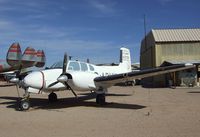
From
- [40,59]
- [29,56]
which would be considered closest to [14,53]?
[29,56]

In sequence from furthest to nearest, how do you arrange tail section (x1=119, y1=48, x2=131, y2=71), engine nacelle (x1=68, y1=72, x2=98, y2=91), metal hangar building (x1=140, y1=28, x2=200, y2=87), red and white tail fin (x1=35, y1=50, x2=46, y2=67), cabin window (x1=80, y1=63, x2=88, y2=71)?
metal hangar building (x1=140, y1=28, x2=200, y2=87), red and white tail fin (x1=35, y1=50, x2=46, y2=67), tail section (x1=119, y1=48, x2=131, y2=71), cabin window (x1=80, y1=63, x2=88, y2=71), engine nacelle (x1=68, y1=72, x2=98, y2=91)

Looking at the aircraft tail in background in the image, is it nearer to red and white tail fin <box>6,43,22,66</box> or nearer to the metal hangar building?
red and white tail fin <box>6,43,22,66</box>

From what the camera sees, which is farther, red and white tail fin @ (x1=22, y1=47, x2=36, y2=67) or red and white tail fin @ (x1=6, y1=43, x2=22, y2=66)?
red and white tail fin @ (x1=22, y1=47, x2=36, y2=67)

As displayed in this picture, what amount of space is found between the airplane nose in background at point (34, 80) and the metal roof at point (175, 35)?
28.1 metres

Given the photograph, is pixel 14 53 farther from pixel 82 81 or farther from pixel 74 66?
pixel 82 81

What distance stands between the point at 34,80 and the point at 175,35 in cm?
3091

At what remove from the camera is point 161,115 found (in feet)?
39.1

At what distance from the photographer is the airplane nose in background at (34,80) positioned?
47.8ft

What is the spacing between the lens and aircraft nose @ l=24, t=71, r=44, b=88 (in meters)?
14.6

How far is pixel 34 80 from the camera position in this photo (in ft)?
47.9

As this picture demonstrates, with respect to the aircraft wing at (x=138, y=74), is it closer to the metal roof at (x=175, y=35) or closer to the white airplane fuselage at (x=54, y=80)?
the white airplane fuselage at (x=54, y=80)

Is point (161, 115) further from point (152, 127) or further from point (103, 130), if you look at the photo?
point (103, 130)

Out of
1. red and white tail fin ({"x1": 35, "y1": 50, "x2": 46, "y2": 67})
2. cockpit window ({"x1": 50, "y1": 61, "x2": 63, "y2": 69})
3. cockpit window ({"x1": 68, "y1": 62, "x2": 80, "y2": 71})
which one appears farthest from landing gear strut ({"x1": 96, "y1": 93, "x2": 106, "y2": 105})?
red and white tail fin ({"x1": 35, "y1": 50, "x2": 46, "y2": 67})

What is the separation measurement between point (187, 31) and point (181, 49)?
439cm
